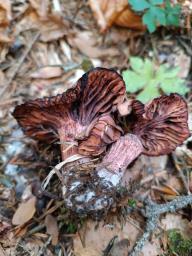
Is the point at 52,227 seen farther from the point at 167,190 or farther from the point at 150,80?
the point at 150,80

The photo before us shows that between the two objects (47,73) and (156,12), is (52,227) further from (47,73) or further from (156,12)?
(156,12)

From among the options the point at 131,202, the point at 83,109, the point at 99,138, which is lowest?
the point at 131,202

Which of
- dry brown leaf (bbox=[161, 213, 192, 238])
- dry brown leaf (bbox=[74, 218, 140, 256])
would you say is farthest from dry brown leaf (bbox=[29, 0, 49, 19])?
dry brown leaf (bbox=[161, 213, 192, 238])

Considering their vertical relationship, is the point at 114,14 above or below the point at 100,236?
above

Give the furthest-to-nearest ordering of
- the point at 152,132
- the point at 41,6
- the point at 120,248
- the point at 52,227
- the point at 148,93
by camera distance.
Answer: the point at 41,6, the point at 148,93, the point at 152,132, the point at 52,227, the point at 120,248

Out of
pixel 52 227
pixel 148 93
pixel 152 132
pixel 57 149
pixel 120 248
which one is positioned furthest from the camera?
pixel 148 93

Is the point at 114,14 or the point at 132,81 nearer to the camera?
the point at 132,81

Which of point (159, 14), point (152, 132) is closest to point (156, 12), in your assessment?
point (159, 14)

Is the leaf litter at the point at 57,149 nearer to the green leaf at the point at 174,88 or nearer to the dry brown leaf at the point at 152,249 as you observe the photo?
the dry brown leaf at the point at 152,249
